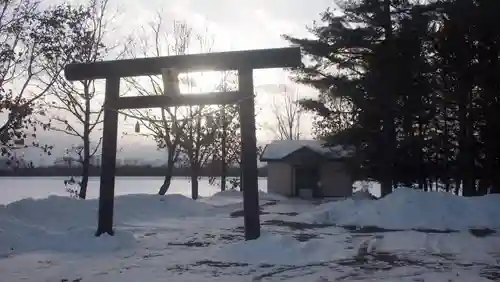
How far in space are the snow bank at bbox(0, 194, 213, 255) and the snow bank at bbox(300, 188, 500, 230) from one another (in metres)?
5.24

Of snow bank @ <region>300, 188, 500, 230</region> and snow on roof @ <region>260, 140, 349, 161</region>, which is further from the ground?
snow on roof @ <region>260, 140, 349, 161</region>

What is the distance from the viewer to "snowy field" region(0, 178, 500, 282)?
800cm

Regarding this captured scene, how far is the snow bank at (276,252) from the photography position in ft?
29.7

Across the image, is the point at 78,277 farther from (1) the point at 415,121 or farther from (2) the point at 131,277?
(1) the point at 415,121

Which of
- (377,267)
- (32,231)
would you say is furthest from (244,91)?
(32,231)

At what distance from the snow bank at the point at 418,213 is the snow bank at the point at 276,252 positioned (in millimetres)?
5812

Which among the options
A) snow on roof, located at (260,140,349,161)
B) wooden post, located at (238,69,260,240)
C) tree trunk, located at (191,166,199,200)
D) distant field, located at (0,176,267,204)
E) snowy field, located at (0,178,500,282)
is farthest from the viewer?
snow on roof, located at (260,140,349,161)

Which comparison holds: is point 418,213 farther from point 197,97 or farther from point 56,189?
point 56,189

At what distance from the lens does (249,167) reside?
10.3 meters

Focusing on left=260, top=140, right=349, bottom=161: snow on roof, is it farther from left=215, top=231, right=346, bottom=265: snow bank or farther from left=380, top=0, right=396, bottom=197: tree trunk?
left=215, top=231, right=346, bottom=265: snow bank

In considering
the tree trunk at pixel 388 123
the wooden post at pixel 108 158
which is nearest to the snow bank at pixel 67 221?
the wooden post at pixel 108 158

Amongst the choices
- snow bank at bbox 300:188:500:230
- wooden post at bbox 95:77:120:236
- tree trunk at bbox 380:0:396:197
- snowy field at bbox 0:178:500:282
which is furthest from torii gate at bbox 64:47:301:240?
tree trunk at bbox 380:0:396:197

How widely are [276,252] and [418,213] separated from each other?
8.33m

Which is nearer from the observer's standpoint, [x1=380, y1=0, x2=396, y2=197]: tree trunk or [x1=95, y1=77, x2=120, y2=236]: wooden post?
[x1=95, y1=77, x2=120, y2=236]: wooden post
